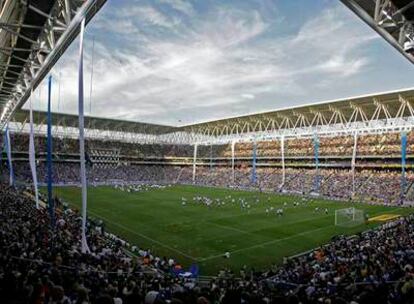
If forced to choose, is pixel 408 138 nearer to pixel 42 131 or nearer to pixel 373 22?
pixel 373 22

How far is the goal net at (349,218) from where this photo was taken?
33.2m

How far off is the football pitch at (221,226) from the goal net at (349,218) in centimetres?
83

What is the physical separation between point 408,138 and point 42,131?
66.4 meters

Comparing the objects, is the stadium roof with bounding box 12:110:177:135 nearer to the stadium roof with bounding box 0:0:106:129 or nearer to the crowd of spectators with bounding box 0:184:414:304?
the crowd of spectators with bounding box 0:184:414:304

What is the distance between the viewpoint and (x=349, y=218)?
34.7 m

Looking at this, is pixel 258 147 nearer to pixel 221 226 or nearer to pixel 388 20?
pixel 221 226

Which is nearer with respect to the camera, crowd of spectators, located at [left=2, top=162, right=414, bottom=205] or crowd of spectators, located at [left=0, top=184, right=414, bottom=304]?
crowd of spectators, located at [left=0, top=184, right=414, bottom=304]

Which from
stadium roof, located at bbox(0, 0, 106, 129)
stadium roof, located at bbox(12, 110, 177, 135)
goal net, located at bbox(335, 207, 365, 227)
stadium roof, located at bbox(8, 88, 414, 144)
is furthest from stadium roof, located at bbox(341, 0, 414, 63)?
stadium roof, located at bbox(12, 110, 177, 135)

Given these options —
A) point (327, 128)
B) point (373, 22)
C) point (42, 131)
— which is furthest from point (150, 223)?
point (42, 131)

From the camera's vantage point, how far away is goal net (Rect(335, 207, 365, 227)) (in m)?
33.2

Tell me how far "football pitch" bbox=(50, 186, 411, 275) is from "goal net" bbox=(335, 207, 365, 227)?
83 centimetres

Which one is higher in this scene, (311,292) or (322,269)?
(311,292)

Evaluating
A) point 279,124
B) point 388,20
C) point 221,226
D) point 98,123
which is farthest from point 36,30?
point 279,124

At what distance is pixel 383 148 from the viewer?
6034 centimetres
